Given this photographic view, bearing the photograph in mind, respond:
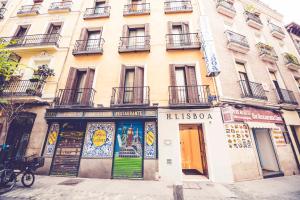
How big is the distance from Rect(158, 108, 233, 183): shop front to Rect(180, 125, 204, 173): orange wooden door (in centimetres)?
89

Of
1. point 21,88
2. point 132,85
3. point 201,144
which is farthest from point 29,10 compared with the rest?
point 201,144

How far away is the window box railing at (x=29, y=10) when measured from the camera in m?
11.1

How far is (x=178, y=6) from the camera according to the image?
34.4 ft

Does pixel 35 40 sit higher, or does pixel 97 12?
pixel 97 12

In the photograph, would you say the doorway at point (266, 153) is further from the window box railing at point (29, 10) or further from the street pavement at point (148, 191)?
the window box railing at point (29, 10)

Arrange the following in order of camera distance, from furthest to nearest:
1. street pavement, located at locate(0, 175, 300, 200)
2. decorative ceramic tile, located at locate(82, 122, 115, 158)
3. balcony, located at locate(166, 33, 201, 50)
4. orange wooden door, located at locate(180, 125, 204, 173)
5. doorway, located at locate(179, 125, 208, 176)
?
balcony, located at locate(166, 33, 201, 50) < orange wooden door, located at locate(180, 125, 204, 173) < doorway, located at locate(179, 125, 208, 176) < decorative ceramic tile, located at locate(82, 122, 115, 158) < street pavement, located at locate(0, 175, 300, 200)

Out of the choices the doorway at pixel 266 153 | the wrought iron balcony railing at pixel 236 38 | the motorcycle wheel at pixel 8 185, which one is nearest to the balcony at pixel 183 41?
the wrought iron balcony railing at pixel 236 38

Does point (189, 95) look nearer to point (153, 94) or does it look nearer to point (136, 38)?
point (153, 94)

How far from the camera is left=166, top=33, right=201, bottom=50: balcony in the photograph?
863cm

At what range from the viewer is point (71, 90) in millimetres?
8180

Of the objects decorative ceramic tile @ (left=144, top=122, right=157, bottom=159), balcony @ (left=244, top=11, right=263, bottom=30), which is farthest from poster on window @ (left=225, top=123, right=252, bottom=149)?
balcony @ (left=244, top=11, right=263, bottom=30)

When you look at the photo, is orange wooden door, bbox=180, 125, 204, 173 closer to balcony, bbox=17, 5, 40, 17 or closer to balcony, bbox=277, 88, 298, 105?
balcony, bbox=277, 88, 298, 105

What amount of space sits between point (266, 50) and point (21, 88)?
54.8 ft

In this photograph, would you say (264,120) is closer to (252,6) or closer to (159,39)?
(159,39)
